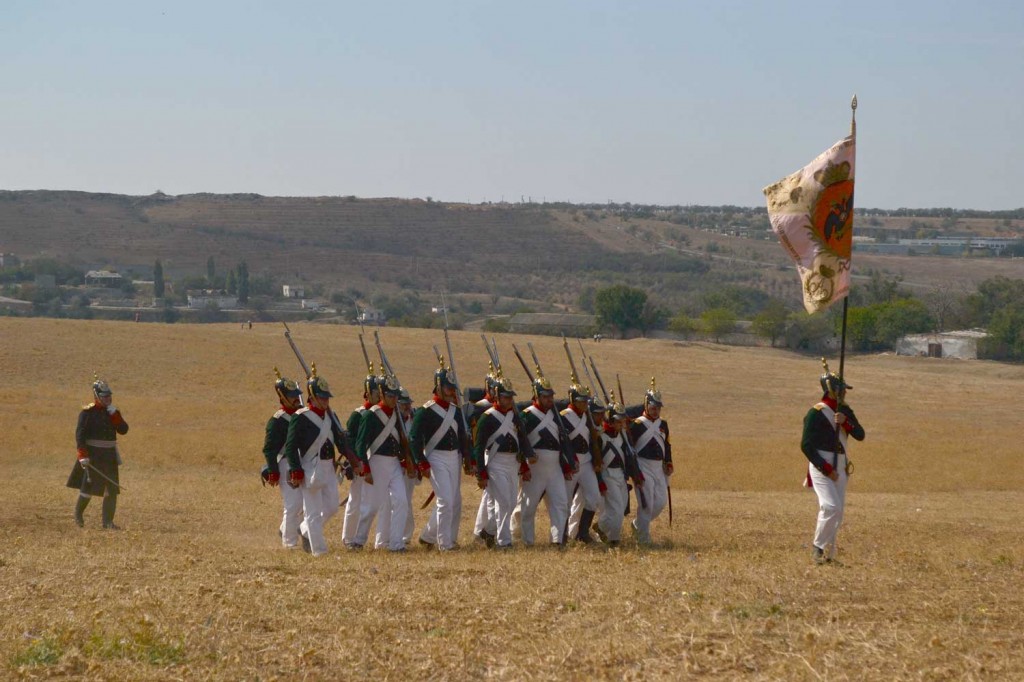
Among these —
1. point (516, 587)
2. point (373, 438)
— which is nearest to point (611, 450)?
point (373, 438)

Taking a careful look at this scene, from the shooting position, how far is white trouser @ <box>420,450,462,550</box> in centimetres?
1475

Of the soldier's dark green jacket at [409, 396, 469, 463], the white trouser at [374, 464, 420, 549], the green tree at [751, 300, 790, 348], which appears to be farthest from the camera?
the green tree at [751, 300, 790, 348]

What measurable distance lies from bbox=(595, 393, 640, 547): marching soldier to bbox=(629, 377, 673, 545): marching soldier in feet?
0.63

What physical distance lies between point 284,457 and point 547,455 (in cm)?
297

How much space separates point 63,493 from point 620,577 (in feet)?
37.0

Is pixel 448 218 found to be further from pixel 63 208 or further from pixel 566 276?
pixel 63 208

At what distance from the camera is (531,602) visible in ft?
32.9

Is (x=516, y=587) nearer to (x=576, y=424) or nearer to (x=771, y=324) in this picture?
(x=576, y=424)

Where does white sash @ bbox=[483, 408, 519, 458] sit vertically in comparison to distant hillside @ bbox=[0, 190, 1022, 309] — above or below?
below

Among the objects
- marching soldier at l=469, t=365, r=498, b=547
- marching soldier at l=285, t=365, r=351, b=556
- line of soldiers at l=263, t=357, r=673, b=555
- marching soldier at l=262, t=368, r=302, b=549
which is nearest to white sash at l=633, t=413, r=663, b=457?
line of soldiers at l=263, t=357, r=673, b=555

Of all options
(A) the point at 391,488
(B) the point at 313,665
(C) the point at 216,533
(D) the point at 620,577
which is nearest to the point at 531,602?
(D) the point at 620,577

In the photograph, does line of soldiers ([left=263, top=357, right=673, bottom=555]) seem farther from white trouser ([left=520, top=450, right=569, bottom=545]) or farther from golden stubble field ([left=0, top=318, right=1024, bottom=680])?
golden stubble field ([left=0, top=318, right=1024, bottom=680])

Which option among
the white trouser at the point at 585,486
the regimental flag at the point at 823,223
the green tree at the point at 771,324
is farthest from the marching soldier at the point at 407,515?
the green tree at the point at 771,324

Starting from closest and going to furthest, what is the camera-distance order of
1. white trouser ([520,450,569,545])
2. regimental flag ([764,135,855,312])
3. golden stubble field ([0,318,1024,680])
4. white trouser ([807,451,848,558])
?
1. golden stubble field ([0,318,1024,680])
2. white trouser ([807,451,848,558])
3. regimental flag ([764,135,855,312])
4. white trouser ([520,450,569,545])
